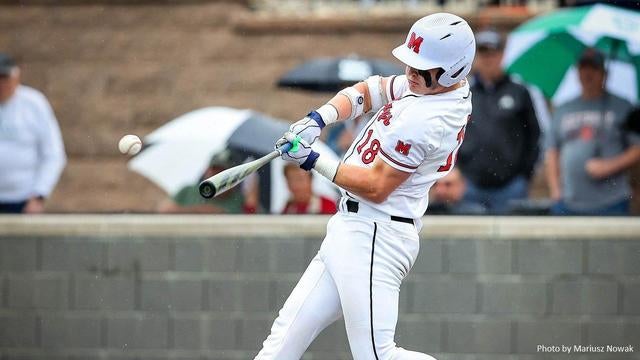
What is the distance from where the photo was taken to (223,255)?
25.1ft

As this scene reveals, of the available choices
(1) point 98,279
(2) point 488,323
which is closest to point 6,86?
(1) point 98,279

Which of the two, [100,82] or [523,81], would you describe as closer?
[523,81]

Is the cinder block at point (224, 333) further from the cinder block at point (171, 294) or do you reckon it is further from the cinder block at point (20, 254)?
the cinder block at point (20, 254)

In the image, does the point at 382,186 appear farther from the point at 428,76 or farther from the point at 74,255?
the point at 74,255

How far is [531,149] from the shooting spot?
29.4 ft

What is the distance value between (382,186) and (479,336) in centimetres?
205

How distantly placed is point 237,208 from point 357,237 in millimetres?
2203

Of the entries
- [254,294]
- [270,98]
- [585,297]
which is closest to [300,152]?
[254,294]

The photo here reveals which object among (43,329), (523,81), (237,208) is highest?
(523,81)

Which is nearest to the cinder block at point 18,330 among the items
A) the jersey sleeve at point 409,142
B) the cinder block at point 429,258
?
the cinder block at point 429,258

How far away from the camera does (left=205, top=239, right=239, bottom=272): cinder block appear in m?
7.64

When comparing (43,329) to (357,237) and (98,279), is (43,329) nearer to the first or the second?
(98,279)

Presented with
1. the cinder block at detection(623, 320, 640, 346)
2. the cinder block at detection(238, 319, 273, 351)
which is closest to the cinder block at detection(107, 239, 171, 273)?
the cinder block at detection(238, 319, 273, 351)

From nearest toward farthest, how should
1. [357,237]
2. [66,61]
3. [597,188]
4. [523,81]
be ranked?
[357,237], [597,188], [523,81], [66,61]
